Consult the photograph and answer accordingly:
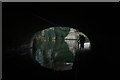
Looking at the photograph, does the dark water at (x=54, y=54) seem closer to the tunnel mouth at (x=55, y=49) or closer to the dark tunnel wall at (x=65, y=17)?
the tunnel mouth at (x=55, y=49)

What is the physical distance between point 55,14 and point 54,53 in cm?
1349

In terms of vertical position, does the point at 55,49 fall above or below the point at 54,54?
above

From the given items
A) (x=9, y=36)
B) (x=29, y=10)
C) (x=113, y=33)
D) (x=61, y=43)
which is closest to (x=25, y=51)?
(x=9, y=36)

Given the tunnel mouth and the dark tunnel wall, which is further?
the tunnel mouth

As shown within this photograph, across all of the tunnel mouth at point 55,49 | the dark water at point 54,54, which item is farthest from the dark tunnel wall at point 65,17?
the dark water at point 54,54

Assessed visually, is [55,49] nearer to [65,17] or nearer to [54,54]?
[54,54]

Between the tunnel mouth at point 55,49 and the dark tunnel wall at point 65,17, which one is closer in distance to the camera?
the dark tunnel wall at point 65,17

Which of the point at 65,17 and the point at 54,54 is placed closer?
the point at 65,17

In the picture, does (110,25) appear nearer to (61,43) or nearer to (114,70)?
(114,70)

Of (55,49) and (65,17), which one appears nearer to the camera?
(65,17)

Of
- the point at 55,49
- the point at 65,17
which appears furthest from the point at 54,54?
the point at 65,17

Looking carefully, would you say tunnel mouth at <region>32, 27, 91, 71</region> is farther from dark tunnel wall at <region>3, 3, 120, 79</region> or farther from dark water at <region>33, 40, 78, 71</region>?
dark tunnel wall at <region>3, 3, 120, 79</region>

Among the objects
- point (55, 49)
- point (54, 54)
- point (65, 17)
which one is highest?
point (65, 17)

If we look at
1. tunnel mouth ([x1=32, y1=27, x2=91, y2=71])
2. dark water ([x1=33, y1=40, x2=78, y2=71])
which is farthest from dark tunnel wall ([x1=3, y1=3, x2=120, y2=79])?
dark water ([x1=33, y1=40, x2=78, y2=71])
